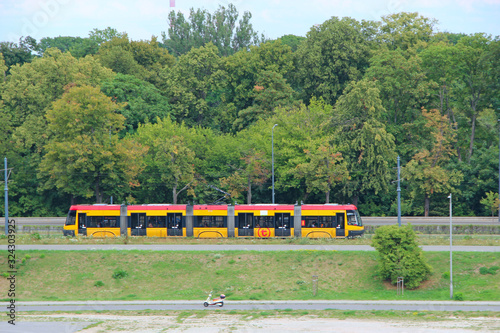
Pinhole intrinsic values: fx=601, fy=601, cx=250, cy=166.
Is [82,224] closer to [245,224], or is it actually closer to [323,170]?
[245,224]

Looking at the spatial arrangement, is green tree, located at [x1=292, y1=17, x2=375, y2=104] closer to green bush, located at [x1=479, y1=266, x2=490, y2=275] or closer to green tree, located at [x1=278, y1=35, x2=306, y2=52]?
green tree, located at [x1=278, y1=35, x2=306, y2=52]

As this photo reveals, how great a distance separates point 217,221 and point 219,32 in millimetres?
62977

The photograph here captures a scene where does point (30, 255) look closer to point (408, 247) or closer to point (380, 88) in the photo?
point (408, 247)

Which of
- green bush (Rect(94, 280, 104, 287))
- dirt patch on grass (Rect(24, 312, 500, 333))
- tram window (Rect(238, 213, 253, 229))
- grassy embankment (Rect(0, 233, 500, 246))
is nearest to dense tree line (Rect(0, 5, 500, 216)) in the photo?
tram window (Rect(238, 213, 253, 229))

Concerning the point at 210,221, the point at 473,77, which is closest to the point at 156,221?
the point at 210,221

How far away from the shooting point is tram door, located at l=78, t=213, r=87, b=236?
4841 centimetres

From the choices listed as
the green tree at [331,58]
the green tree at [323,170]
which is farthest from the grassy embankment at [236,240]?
the green tree at [331,58]

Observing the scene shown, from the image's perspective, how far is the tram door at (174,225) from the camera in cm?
4788

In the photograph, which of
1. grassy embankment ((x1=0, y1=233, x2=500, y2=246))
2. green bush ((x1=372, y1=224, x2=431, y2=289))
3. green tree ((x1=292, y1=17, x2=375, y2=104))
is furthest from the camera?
green tree ((x1=292, y1=17, x2=375, y2=104))

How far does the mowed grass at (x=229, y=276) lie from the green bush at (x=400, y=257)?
672 mm

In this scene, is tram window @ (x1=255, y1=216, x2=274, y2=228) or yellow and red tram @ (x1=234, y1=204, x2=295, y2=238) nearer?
yellow and red tram @ (x1=234, y1=204, x2=295, y2=238)

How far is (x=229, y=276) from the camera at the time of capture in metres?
36.2

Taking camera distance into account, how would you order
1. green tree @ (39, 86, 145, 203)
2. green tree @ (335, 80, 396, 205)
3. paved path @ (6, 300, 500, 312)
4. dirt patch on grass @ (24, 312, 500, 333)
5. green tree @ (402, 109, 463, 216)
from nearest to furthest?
dirt patch on grass @ (24, 312, 500, 333)
paved path @ (6, 300, 500, 312)
green tree @ (39, 86, 145, 203)
green tree @ (335, 80, 396, 205)
green tree @ (402, 109, 463, 216)

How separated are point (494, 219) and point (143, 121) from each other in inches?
1732
